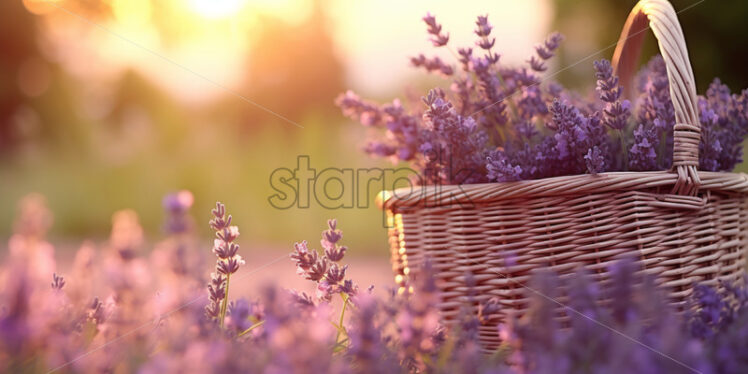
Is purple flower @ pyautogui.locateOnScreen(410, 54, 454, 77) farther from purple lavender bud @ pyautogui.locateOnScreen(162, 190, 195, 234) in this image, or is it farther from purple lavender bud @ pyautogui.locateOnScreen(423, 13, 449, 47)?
purple lavender bud @ pyautogui.locateOnScreen(162, 190, 195, 234)

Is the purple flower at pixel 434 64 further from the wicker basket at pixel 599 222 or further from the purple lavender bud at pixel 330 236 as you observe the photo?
the purple lavender bud at pixel 330 236

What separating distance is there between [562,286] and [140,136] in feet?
23.5

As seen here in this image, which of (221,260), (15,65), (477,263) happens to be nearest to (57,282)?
(221,260)

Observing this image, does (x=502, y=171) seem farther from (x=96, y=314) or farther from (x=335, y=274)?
(x=96, y=314)

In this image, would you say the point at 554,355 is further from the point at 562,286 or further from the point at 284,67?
the point at 284,67

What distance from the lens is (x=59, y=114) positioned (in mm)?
8398

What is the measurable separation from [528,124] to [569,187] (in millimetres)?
306

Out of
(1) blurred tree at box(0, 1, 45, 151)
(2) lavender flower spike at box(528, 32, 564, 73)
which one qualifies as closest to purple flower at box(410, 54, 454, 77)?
(2) lavender flower spike at box(528, 32, 564, 73)

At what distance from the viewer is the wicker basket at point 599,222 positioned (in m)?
1.19

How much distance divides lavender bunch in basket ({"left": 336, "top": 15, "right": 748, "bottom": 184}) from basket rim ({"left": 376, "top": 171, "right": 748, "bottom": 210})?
0.03 meters

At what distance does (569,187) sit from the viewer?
1.18 m

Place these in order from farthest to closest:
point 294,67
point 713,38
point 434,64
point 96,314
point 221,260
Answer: point 294,67
point 713,38
point 434,64
point 221,260
point 96,314

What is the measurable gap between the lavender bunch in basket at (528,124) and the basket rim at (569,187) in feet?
0.10

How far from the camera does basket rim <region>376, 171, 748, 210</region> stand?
3.85 feet
